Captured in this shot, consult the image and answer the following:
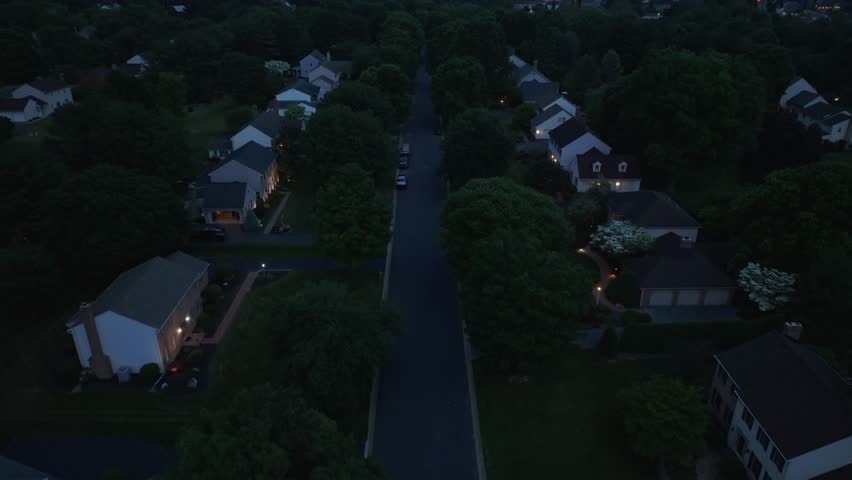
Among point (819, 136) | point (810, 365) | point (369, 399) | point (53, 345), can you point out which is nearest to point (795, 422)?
point (810, 365)

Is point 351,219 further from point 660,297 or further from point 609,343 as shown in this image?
point 660,297

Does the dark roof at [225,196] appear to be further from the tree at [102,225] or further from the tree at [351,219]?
the tree at [351,219]

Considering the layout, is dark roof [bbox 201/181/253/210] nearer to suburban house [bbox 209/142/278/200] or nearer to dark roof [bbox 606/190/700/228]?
suburban house [bbox 209/142/278/200]

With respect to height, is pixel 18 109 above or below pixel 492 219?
above

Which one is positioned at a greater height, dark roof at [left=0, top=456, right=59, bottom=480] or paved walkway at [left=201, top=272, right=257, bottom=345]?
paved walkway at [left=201, top=272, right=257, bottom=345]

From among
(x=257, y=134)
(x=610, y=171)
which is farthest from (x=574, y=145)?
(x=257, y=134)

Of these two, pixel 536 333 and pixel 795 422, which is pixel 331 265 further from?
pixel 795 422

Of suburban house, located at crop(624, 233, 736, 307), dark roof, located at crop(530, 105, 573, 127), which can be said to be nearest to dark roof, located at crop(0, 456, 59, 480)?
suburban house, located at crop(624, 233, 736, 307)
